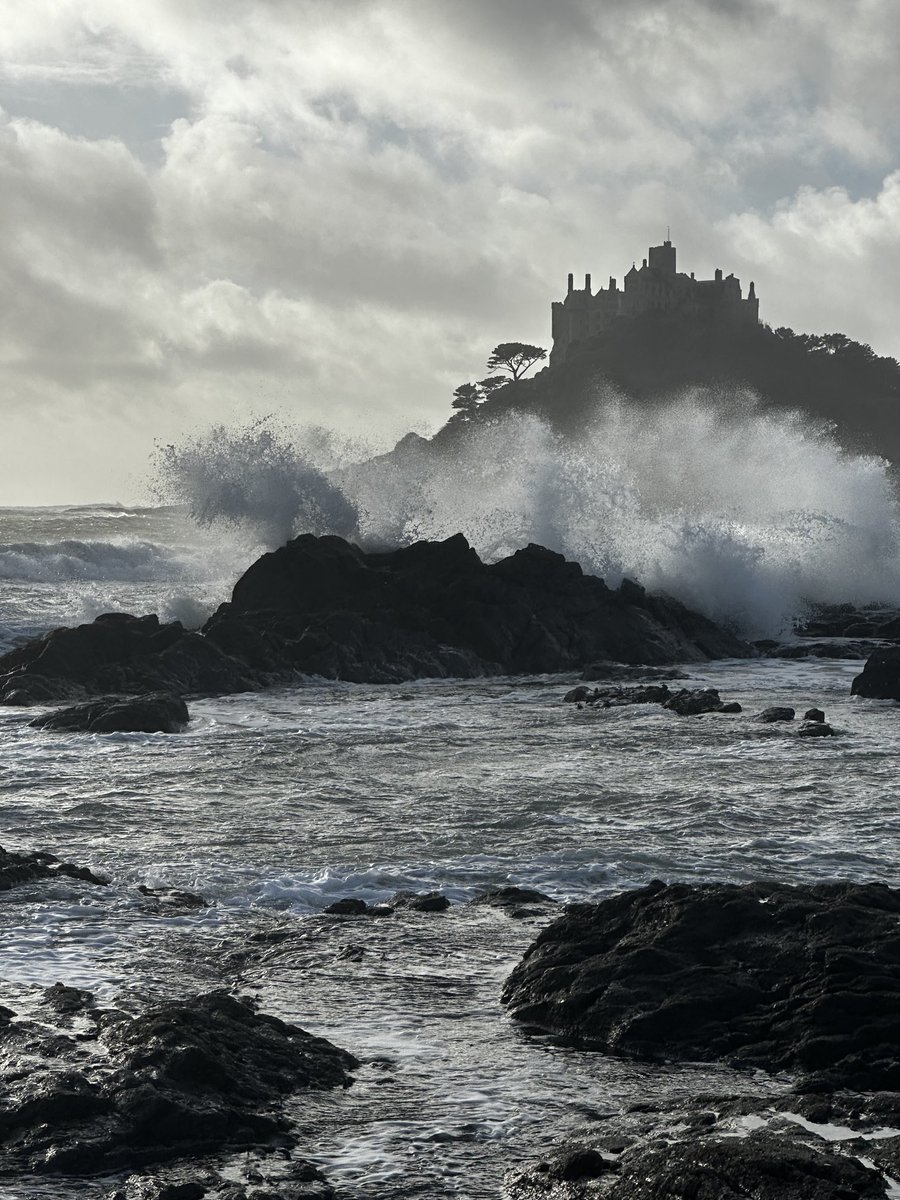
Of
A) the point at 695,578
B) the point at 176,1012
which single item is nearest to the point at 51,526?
the point at 695,578

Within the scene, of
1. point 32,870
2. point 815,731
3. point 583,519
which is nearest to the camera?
point 32,870

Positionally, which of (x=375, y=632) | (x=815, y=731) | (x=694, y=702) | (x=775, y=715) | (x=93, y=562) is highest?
(x=93, y=562)

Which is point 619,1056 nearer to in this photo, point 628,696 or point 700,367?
point 628,696

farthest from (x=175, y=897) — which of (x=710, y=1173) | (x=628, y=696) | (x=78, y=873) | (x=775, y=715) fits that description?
(x=628, y=696)

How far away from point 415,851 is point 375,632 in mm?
11922

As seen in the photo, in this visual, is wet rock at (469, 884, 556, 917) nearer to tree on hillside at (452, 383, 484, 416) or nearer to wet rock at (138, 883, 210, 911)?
wet rock at (138, 883, 210, 911)

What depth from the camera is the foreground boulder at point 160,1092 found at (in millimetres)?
5633

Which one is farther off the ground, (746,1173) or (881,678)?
(881,678)

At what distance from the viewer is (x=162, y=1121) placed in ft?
19.0

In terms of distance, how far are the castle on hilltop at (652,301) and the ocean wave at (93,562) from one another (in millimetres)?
56281

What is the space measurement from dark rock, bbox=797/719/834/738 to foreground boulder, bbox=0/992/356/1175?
407 inches

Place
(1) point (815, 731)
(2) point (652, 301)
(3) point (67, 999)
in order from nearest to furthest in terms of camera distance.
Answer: (3) point (67, 999)
(1) point (815, 731)
(2) point (652, 301)

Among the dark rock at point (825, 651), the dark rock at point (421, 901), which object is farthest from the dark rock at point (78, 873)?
the dark rock at point (825, 651)

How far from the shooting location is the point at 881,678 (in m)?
19.3
